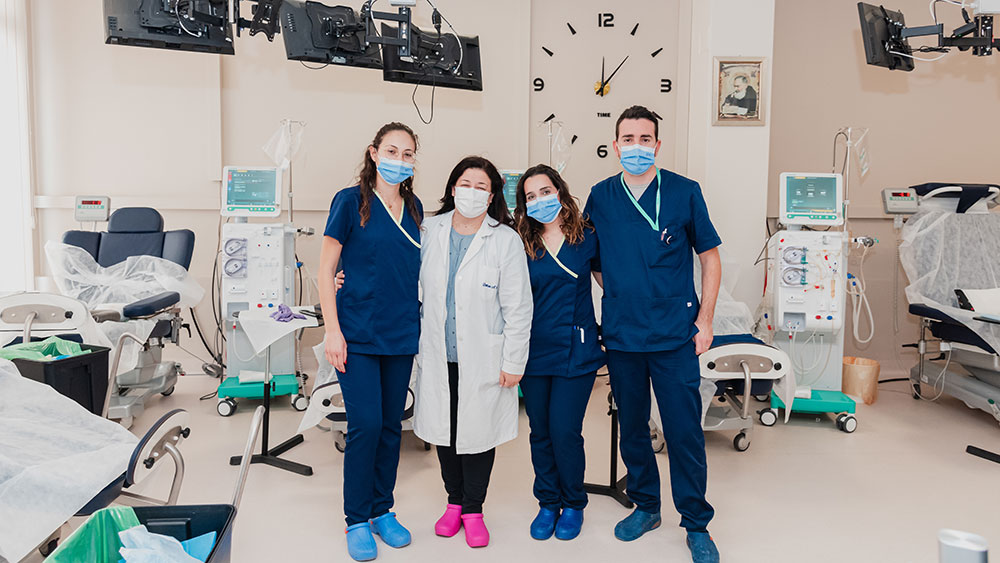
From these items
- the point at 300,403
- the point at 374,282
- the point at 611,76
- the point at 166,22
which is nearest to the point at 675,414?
the point at 374,282

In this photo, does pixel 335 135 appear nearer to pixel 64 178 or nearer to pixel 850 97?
pixel 64 178

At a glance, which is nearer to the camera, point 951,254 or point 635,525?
point 635,525

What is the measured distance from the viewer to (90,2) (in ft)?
15.7

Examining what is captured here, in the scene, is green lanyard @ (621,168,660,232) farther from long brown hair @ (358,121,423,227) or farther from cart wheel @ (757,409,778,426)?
cart wheel @ (757,409,778,426)

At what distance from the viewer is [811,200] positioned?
3.88 metres

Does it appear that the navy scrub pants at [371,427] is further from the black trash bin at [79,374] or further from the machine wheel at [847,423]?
the machine wheel at [847,423]

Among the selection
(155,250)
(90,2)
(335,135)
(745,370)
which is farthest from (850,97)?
(90,2)

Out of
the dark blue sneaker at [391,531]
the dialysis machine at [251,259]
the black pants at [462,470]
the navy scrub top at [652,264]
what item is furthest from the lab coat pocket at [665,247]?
the dialysis machine at [251,259]

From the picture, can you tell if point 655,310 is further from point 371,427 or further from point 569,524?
point 371,427

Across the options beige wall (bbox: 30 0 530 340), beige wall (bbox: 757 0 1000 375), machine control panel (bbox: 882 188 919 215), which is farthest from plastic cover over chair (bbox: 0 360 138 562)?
beige wall (bbox: 757 0 1000 375)

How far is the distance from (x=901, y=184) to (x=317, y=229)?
4375 millimetres

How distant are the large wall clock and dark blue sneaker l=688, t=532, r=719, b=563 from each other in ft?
11.2

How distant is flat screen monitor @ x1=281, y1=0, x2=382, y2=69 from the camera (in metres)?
3.86

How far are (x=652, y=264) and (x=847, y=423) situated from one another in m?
2.14
